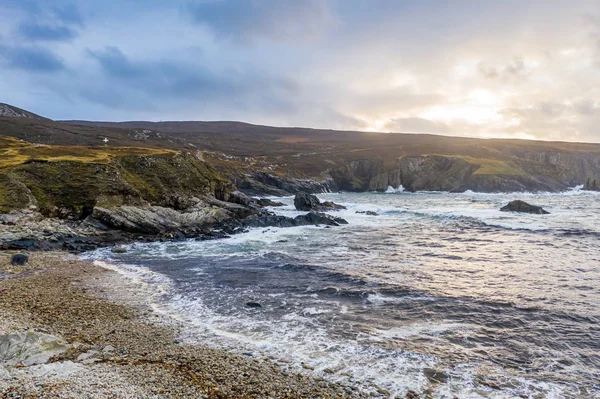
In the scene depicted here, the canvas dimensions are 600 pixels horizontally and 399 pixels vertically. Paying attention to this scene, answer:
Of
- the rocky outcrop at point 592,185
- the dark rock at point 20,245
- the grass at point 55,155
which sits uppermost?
the grass at point 55,155

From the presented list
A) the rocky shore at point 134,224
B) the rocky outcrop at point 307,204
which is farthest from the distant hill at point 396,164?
the rocky shore at point 134,224

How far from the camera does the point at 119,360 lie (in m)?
10.5

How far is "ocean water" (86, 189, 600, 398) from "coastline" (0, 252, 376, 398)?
0.93m

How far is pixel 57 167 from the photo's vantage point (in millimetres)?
38375

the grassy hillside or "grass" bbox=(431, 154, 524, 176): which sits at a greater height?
"grass" bbox=(431, 154, 524, 176)

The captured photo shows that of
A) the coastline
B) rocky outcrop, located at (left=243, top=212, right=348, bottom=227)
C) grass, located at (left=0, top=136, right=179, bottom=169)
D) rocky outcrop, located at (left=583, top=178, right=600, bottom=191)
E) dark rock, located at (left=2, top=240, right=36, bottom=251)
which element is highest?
grass, located at (left=0, top=136, right=179, bottom=169)

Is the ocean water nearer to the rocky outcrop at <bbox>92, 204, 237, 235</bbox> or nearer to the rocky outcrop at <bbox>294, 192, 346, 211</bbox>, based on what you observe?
the rocky outcrop at <bbox>92, 204, 237, 235</bbox>

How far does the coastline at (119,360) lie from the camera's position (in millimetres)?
8969

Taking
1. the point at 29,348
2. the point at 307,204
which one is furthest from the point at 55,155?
the point at 29,348

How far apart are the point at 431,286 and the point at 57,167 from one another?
39338 millimetres

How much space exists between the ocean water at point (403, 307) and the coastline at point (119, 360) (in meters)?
0.93

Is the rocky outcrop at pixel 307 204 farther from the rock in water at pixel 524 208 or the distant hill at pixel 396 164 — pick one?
the distant hill at pixel 396 164

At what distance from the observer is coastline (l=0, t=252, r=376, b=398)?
8.97 metres

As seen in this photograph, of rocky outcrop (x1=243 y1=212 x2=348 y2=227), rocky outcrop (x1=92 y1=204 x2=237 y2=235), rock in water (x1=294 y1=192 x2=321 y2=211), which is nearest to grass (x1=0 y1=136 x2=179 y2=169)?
rocky outcrop (x1=92 y1=204 x2=237 y2=235)
